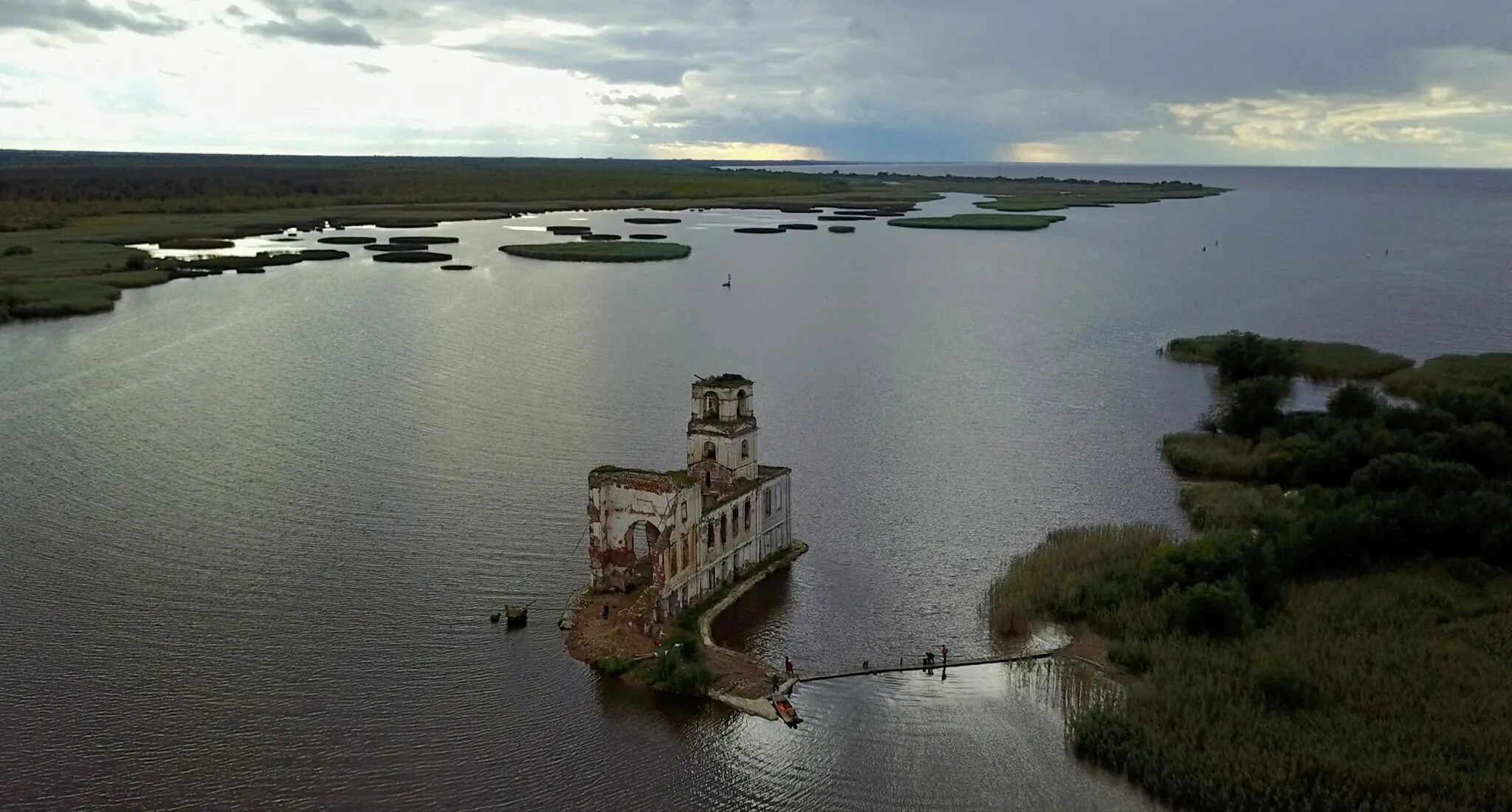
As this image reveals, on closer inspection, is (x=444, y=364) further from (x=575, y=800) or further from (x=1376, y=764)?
(x=1376, y=764)

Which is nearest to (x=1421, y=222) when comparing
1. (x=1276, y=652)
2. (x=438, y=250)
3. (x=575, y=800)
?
(x=438, y=250)

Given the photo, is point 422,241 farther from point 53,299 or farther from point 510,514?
point 510,514

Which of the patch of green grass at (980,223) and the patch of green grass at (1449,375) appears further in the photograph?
the patch of green grass at (980,223)

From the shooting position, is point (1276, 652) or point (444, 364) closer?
point (1276, 652)

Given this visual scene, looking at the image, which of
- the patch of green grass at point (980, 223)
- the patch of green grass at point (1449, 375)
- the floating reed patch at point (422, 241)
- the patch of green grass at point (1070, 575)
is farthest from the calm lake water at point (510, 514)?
Answer: the patch of green grass at point (980, 223)

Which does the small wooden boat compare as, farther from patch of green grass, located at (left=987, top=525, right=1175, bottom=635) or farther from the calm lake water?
patch of green grass, located at (left=987, top=525, right=1175, bottom=635)

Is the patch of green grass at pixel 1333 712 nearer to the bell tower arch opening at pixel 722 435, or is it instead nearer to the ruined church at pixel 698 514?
the ruined church at pixel 698 514

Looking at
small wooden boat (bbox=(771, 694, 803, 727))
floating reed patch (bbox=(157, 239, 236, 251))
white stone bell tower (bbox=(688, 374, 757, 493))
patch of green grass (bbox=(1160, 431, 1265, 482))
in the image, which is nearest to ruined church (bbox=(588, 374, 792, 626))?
white stone bell tower (bbox=(688, 374, 757, 493))

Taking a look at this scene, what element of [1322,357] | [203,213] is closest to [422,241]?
[203,213]
